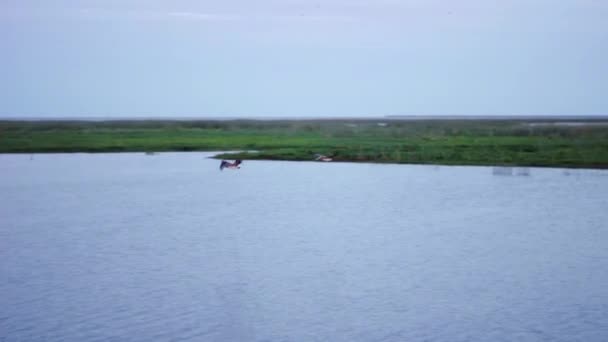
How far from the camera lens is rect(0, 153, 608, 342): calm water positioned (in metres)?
11.9

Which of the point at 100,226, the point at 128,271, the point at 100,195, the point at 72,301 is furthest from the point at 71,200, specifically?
the point at 72,301

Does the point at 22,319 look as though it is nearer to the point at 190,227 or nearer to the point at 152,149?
the point at 190,227

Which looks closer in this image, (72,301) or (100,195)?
(72,301)

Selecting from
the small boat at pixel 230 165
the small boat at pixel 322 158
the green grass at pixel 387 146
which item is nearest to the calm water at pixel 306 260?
the small boat at pixel 230 165

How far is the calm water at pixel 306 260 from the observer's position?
11922 mm

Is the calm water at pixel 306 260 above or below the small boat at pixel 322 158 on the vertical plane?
below

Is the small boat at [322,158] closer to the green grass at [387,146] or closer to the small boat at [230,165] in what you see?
the green grass at [387,146]

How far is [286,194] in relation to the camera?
2597 cm

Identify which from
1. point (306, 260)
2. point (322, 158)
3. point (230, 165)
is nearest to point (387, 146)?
point (322, 158)

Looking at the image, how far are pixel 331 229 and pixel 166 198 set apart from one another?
7.21 m

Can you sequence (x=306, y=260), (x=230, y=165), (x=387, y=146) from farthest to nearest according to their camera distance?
(x=387, y=146) → (x=230, y=165) → (x=306, y=260)

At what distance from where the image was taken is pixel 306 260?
16.1 metres

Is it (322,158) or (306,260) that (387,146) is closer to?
(322,158)

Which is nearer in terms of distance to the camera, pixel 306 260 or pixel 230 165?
pixel 306 260
